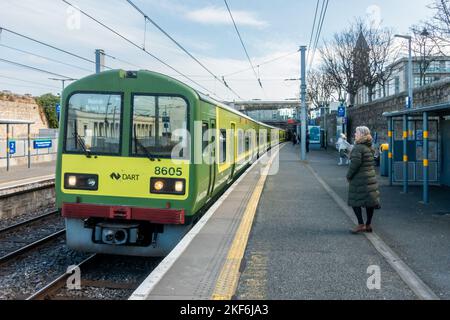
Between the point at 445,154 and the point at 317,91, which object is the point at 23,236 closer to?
the point at 445,154

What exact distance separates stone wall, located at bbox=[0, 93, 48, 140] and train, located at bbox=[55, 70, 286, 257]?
2383cm

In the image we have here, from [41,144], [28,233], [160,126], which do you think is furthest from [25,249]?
[41,144]

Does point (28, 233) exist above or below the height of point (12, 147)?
below

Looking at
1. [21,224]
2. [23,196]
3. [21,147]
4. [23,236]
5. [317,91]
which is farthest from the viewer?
[317,91]

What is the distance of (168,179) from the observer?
6117 mm

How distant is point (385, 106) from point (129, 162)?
17039mm

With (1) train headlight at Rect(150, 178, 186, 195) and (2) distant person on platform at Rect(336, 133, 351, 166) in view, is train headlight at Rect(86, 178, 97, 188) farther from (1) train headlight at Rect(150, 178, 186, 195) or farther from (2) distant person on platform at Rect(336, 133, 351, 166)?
(2) distant person on platform at Rect(336, 133, 351, 166)

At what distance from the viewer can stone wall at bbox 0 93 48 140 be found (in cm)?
3077

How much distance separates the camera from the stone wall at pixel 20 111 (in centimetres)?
3077

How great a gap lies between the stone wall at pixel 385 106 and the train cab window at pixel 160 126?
9.85 m

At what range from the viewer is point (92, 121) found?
20.8 ft

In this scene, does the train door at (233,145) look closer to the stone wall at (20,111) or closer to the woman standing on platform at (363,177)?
the woman standing on platform at (363,177)

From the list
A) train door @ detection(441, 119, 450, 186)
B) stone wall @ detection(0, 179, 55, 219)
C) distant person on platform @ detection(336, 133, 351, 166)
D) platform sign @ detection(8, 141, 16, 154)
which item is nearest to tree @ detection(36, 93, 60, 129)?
platform sign @ detection(8, 141, 16, 154)
